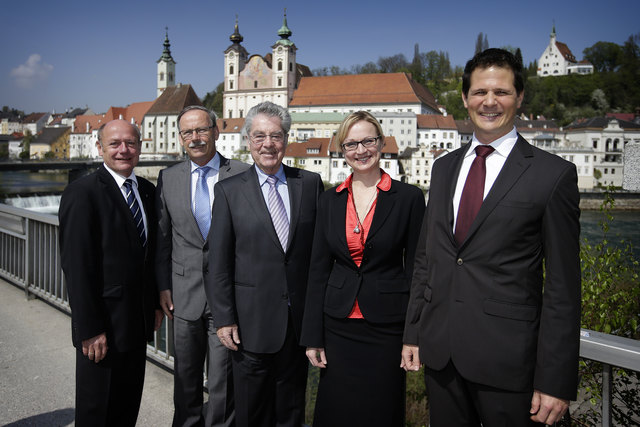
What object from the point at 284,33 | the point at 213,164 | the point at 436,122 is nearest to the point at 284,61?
the point at 284,33

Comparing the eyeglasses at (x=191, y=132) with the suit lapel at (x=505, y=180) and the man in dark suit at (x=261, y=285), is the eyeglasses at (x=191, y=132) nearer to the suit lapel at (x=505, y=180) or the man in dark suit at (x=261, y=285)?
the man in dark suit at (x=261, y=285)

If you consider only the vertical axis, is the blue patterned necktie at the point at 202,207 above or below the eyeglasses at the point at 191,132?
below

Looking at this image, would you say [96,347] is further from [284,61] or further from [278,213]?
[284,61]

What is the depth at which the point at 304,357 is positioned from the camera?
2.64 meters

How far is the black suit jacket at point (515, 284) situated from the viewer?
5.37 ft

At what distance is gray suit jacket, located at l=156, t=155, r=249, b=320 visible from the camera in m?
2.79

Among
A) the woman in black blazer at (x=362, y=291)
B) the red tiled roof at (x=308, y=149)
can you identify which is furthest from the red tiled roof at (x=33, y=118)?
A: the woman in black blazer at (x=362, y=291)

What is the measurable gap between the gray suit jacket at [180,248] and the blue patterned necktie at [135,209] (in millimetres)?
Result: 188

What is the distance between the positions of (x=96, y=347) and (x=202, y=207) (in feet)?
3.24

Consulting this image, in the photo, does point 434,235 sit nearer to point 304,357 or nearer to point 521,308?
point 521,308

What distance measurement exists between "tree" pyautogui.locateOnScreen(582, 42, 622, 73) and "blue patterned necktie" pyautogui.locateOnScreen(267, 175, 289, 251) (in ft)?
359

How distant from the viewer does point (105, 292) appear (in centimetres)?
242

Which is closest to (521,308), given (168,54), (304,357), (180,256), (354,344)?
(354,344)

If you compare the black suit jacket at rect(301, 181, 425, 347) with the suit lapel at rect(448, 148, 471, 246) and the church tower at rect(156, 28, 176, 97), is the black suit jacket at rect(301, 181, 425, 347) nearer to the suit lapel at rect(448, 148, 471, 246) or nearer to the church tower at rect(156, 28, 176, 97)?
the suit lapel at rect(448, 148, 471, 246)
